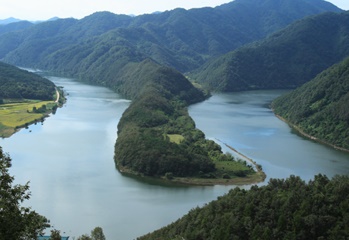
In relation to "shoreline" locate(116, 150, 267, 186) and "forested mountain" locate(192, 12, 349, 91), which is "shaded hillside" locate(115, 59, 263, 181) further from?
"forested mountain" locate(192, 12, 349, 91)

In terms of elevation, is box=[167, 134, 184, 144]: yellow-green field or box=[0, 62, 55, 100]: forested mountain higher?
box=[0, 62, 55, 100]: forested mountain

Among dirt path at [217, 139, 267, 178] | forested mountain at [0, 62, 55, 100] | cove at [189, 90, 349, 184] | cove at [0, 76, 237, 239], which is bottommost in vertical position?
cove at [0, 76, 237, 239]

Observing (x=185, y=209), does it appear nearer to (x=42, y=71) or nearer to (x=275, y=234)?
(x=275, y=234)

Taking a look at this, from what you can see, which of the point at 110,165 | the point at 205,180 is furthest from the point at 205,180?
the point at 110,165

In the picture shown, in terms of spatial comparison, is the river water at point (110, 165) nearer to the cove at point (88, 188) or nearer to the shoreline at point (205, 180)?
the cove at point (88, 188)

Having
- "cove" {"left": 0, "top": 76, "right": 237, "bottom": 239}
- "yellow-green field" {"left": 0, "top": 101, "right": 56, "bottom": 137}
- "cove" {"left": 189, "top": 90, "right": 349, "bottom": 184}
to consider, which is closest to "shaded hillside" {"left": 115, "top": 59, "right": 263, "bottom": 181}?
"cove" {"left": 0, "top": 76, "right": 237, "bottom": 239}

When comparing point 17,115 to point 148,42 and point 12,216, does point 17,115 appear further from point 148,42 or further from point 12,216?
point 148,42

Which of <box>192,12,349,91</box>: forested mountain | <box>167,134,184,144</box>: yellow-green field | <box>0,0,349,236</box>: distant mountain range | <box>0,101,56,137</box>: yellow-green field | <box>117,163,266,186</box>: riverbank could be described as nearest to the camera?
<box>0,0,349,236</box>: distant mountain range
